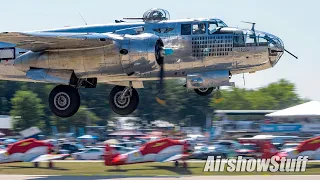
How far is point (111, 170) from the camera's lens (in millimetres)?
32438

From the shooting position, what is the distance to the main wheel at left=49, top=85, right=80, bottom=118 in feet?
66.3

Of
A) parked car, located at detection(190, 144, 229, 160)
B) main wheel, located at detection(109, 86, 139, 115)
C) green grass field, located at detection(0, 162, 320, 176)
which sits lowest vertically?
green grass field, located at detection(0, 162, 320, 176)

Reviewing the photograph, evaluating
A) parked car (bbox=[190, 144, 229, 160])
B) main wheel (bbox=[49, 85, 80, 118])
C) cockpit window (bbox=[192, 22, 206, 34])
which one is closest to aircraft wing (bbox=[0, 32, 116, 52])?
main wheel (bbox=[49, 85, 80, 118])

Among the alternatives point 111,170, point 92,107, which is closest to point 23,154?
point 111,170

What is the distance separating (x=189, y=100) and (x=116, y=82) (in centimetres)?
4687

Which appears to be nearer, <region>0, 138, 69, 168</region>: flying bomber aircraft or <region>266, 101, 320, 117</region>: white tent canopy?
<region>0, 138, 69, 168</region>: flying bomber aircraft

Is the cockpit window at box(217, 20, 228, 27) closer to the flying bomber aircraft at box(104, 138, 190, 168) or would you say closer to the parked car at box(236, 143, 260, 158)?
the flying bomber aircraft at box(104, 138, 190, 168)

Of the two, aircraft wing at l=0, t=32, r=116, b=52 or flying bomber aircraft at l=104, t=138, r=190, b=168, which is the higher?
aircraft wing at l=0, t=32, r=116, b=52

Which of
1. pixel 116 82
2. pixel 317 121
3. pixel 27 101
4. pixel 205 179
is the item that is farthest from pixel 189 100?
pixel 116 82

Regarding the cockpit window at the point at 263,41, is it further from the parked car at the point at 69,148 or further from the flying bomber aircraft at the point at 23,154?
the parked car at the point at 69,148

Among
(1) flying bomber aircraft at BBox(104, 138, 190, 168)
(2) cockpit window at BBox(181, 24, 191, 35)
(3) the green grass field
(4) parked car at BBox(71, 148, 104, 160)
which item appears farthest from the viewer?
(4) parked car at BBox(71, 148, 104, 160)

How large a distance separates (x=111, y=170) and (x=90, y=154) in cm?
694

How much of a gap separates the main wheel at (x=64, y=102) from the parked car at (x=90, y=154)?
1880 centimetres

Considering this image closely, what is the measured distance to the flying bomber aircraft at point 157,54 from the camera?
19.2m
